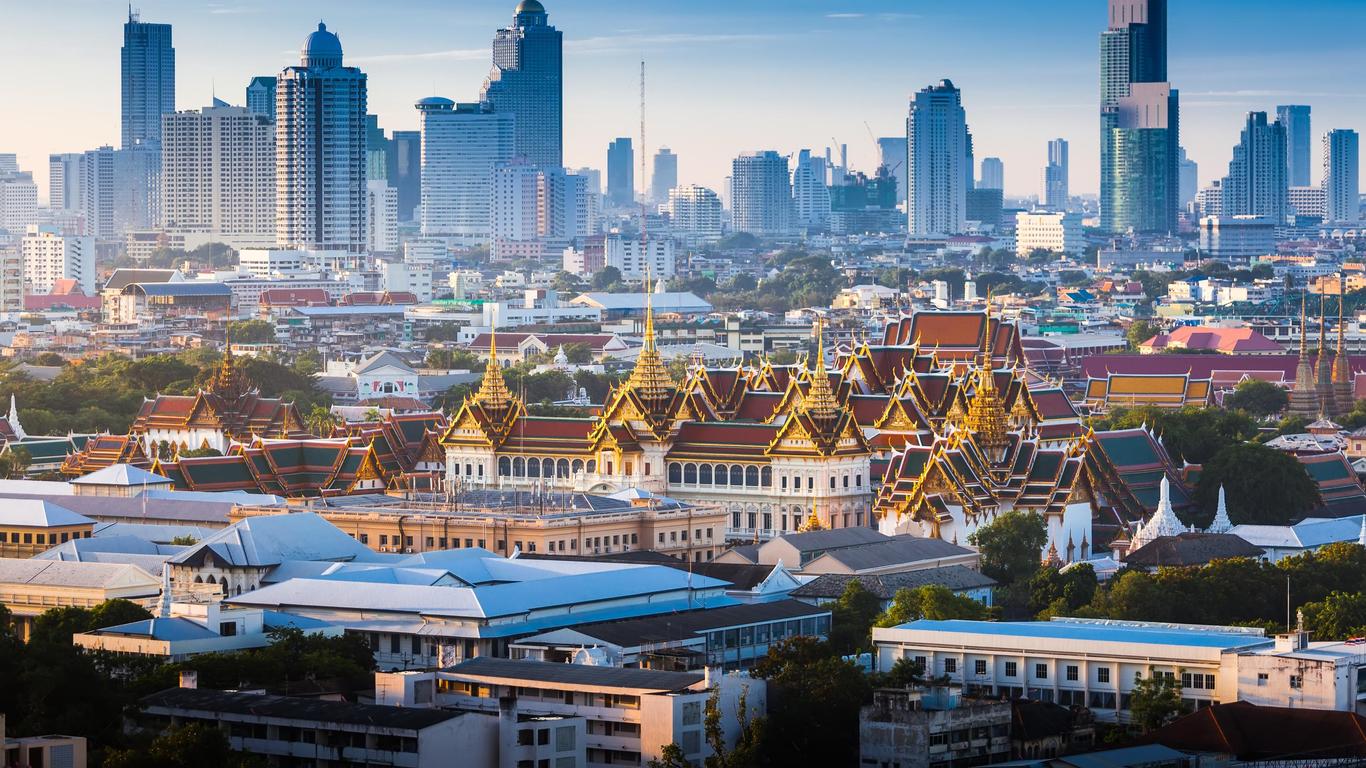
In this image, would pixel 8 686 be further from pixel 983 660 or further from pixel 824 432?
pixel 824 432

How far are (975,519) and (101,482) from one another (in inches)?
940

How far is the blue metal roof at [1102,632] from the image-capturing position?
6328 cm

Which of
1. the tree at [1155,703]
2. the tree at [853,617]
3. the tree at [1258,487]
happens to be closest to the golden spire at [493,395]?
the tree at [1258,487]

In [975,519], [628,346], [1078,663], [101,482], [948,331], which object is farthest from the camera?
[628,346]

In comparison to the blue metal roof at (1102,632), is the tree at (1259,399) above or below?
above

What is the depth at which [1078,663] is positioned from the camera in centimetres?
6322

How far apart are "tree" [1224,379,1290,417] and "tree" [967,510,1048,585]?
51.6 meters

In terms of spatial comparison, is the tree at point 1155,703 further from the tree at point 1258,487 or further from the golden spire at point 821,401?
the tree at point 1258,487

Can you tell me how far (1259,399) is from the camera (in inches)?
5482

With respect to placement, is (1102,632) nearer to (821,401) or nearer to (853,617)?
(853,617)

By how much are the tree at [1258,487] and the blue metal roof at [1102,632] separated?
2964 cm

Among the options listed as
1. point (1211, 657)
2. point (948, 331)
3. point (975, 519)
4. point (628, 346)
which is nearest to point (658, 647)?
point (1211, 657)

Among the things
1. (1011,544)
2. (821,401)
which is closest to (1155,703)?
(1011,544)

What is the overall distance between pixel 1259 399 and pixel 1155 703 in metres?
A: 80.4
